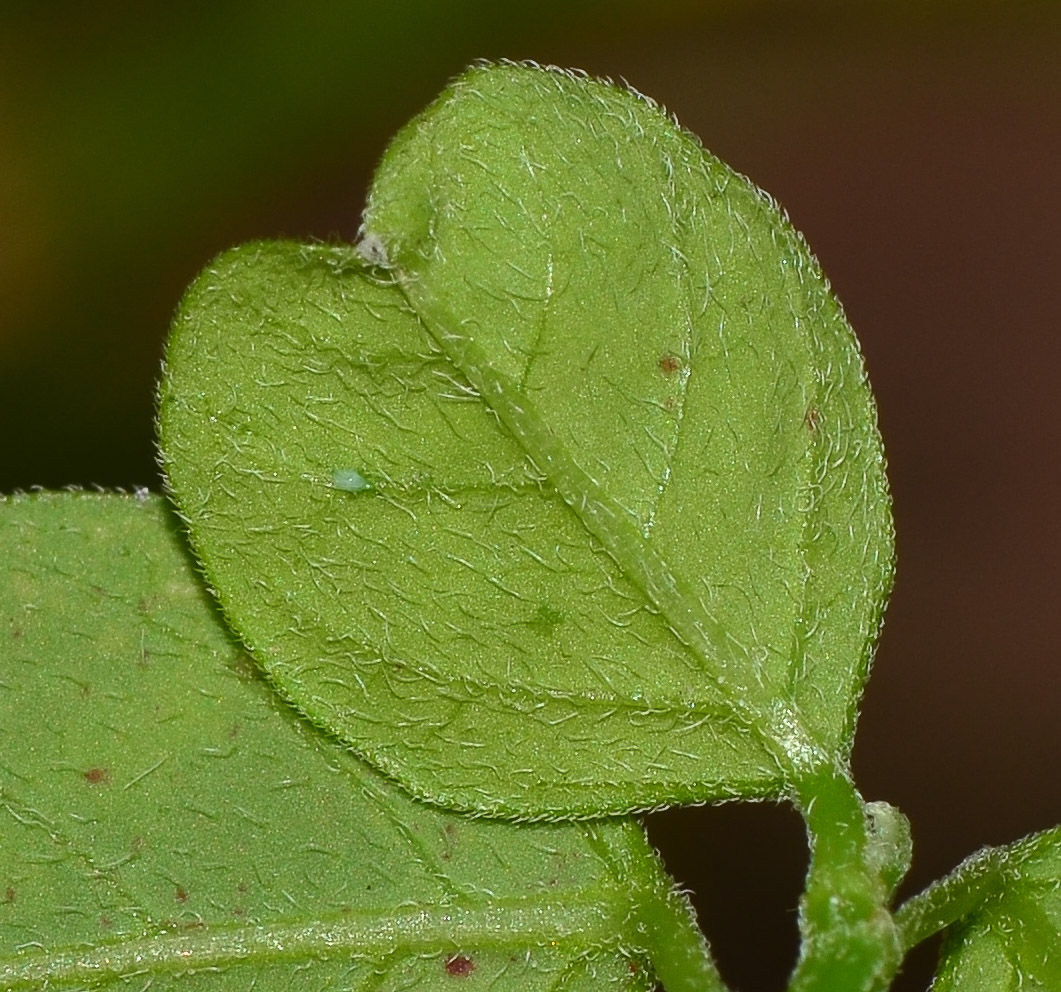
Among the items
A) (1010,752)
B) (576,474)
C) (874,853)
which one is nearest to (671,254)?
(576,474)

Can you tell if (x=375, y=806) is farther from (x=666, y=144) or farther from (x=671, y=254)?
(x=666, y=144)

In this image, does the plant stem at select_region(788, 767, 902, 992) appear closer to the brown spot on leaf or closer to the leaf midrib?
the leaf midrib

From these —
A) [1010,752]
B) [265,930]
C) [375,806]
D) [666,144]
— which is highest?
[666,144]

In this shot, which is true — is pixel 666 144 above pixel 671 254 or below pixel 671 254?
above

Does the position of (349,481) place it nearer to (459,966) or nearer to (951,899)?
(459,966)

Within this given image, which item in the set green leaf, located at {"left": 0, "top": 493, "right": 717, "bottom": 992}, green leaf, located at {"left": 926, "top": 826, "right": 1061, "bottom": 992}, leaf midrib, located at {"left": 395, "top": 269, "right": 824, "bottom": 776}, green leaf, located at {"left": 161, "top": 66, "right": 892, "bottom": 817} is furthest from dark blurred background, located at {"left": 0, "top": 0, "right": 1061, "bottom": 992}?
green leaf, located at {"left": 926, "top": 826, "right": 1061, "bottom": 992}

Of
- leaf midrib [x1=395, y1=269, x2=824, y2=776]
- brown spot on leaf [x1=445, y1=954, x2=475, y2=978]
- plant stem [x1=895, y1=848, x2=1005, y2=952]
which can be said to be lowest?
brown spot on leaf [x1=445, y1=954, x2=475, y2=978]

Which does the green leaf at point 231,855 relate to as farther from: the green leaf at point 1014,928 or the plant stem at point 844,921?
the green leaf at point 1014,928
